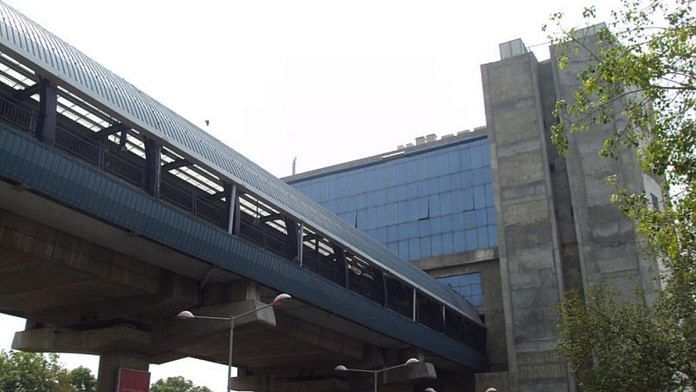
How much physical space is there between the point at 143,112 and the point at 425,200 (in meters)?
42.6

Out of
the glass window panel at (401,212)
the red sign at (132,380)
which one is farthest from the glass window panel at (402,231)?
the red sign at (132,380)

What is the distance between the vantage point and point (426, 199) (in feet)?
211

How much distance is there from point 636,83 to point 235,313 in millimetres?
18593

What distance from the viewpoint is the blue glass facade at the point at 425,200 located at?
2386 inches

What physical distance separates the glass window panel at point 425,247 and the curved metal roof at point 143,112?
23504 millimetres

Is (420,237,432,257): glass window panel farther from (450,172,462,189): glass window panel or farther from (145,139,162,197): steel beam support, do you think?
(145,139,162,197): steel beam support

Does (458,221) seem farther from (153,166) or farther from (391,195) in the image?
(153,166)

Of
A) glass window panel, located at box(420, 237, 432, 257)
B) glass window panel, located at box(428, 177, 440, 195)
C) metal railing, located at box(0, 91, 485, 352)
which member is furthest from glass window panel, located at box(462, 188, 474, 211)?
metal railing, located at box(0, 91, 485, 352)

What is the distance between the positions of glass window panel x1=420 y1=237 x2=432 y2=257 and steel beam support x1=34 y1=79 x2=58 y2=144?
4348 centimetres

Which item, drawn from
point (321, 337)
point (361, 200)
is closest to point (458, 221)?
point (361, 200)

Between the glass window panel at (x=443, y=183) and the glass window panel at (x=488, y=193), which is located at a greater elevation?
the glass window panel at (x=443, y=183)

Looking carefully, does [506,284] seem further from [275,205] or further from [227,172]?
[227,172]

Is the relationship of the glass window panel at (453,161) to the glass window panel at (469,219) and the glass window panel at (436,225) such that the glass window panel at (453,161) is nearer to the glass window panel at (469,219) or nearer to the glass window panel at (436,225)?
the glass window panel at (469,219)

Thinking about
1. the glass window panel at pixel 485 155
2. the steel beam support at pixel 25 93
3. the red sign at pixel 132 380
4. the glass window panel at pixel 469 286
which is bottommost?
the red sign at pixel 132 380
